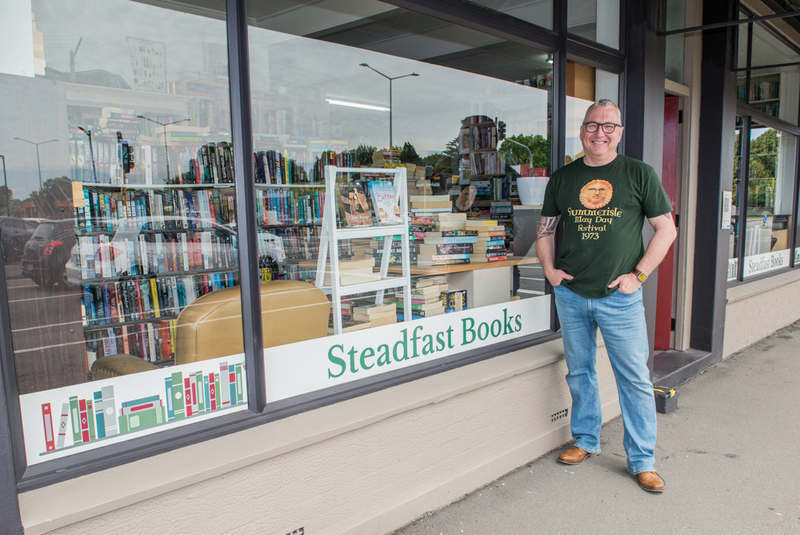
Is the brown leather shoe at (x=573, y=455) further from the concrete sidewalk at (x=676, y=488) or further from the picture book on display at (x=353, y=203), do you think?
the picture book on display at (x=353, y=203)

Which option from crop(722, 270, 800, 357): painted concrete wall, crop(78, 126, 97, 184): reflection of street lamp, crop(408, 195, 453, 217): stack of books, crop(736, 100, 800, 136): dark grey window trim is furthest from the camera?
Answer: crop(736, 100, 800, 136): dark grey window trim

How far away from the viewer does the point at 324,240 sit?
117 inches

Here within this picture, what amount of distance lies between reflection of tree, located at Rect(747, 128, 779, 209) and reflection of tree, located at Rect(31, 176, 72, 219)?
6194 millimetres

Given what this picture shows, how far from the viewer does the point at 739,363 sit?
467 centimetres

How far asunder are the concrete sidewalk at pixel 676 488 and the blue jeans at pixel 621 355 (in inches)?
9.3

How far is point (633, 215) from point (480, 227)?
116 cm

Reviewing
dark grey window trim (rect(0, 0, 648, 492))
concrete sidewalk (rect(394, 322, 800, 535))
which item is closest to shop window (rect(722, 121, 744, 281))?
concrete sidewalk (rect(394, 322, 800, 535))

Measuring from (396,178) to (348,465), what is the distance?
181 cm

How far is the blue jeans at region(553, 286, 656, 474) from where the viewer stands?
2598 millimetres

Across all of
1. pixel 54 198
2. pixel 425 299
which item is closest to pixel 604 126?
pixel 425 299

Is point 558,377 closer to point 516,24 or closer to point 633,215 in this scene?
point 633,215

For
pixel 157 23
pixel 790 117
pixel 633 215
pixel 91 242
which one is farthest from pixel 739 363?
pixel 157 23

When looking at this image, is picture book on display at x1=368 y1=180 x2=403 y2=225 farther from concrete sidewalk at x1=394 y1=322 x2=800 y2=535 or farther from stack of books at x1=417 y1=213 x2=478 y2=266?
concrete sidewalk at x1=394 y1=322 x2=800 y2=535

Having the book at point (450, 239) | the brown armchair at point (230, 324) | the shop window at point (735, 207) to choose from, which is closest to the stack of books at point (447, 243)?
the book at point (450, 239)
